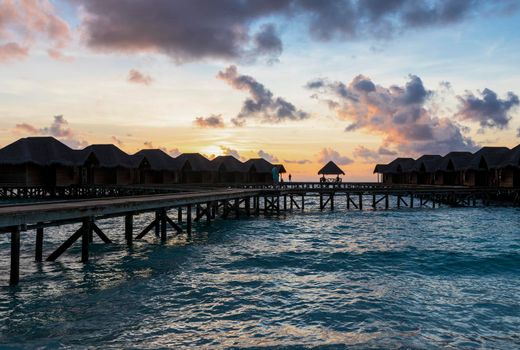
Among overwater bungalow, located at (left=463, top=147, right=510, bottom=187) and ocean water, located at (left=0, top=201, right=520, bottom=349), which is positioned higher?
overwater bungalow, located at (left=463, top=147, right=510, bottom=187)

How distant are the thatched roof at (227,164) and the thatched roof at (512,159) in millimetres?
32950

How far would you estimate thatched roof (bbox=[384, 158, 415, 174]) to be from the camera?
217 ft

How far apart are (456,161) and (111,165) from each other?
41655 mm

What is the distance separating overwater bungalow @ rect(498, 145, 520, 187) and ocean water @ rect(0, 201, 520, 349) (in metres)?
25.8

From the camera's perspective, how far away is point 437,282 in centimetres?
1181

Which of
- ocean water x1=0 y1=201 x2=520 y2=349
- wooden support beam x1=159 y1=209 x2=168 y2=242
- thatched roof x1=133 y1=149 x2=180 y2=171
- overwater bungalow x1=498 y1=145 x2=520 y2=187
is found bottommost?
ocean water x1=0 y1=201 x2=520 y2=349

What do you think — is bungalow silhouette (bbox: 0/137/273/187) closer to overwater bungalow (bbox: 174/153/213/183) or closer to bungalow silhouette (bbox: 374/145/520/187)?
overwater bungalow (bbox: 174/153/213/183)

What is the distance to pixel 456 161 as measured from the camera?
167ft

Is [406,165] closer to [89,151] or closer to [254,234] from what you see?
[89,151]

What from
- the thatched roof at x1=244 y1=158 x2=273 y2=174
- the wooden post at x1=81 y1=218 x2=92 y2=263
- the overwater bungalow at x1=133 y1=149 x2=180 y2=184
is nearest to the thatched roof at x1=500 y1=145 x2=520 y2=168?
the thatched roof at x1=244 y1=158 x2=273 y2=174

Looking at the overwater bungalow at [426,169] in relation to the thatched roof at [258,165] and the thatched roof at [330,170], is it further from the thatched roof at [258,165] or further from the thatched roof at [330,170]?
the thatched roof at [258,165]

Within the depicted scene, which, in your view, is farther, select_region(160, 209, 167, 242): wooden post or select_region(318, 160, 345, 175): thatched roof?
select_region(318, 160, 345, 175): thatched roof

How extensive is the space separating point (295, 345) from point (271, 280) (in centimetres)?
446

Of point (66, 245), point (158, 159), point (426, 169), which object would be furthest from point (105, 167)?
point (426, 169)
